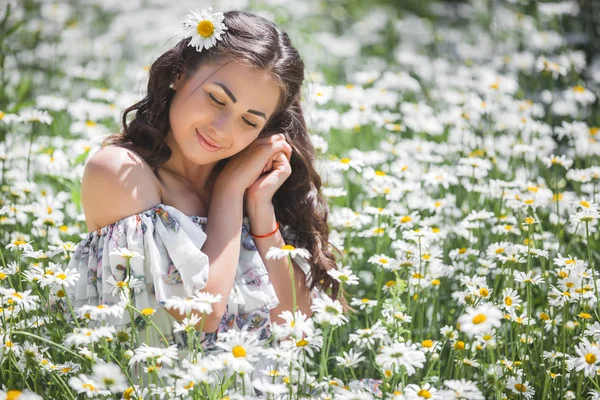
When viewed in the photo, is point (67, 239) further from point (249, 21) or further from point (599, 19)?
point (599, 19)

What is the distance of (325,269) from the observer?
229 centimetres

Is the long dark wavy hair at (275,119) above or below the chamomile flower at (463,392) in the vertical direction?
above

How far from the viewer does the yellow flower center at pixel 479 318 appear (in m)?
1.48

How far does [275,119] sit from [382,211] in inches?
19.8

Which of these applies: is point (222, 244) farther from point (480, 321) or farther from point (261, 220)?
point (480, 321)

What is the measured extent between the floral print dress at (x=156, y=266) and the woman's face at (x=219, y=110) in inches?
8.1

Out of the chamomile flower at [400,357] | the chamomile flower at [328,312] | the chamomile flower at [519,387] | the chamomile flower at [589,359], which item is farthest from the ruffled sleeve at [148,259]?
the chamomile flower at [589,359]

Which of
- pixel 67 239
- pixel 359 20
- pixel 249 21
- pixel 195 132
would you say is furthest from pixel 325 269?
pixel 359 20

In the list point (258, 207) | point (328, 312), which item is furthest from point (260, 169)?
point (328, 312)

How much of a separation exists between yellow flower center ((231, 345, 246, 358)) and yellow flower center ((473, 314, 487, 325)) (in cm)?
48

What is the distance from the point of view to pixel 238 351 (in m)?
1.51

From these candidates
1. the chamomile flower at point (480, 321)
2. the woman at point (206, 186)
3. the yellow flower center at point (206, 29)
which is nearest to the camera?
the chamomile flower at point (480, 321)

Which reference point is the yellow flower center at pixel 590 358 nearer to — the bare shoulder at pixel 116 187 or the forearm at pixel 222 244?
the forearm at pixel 222 244

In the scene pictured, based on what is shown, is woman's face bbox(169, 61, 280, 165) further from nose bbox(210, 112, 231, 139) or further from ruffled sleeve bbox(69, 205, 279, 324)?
ruffled sleeve bbox(69, 205, 279, 324)
